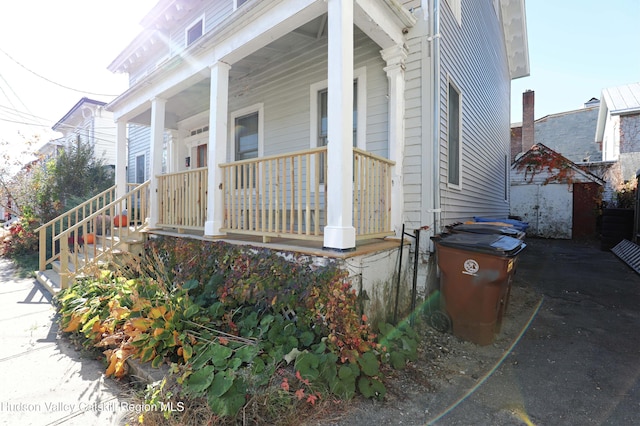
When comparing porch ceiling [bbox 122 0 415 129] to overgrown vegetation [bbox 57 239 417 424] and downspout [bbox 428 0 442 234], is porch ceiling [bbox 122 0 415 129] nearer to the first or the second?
downspout [bbox 428 0 442 234]

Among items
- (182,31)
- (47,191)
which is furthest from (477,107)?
(47,191)

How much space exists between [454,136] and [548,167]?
963cm

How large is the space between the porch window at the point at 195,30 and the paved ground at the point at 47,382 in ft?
24.3

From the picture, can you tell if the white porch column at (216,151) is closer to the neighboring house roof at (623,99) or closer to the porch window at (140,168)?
the porch window at (140,168)

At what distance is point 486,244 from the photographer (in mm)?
3330

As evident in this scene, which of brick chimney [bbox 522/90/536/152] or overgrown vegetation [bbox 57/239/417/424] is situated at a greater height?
brick chimney [bbox 522/90/536/152]

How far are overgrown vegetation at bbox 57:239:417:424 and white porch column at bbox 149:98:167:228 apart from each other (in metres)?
1.98

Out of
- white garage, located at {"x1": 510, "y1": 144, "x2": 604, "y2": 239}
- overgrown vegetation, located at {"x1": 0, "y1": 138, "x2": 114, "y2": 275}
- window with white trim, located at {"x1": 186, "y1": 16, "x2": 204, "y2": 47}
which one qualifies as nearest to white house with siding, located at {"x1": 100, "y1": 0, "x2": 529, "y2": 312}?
window with white trim, located at {"x1": 186, "y1": 16, "x2": 204, "y2": 47}

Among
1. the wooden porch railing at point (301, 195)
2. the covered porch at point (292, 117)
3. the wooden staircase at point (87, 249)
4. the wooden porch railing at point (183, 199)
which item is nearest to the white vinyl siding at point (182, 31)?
the covered porch at point (292, 117)

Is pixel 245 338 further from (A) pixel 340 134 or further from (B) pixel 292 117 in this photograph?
(B) pixel 292 117

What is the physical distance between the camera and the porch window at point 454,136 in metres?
5.25

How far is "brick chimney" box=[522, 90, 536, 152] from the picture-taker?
58.2ft

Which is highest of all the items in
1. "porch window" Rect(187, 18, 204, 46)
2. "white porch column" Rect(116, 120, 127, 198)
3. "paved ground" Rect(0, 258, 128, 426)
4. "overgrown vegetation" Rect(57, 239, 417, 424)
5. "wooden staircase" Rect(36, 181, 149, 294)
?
"porch window" Rect(187, 18, 204, 46)

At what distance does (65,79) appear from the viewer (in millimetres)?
11758
